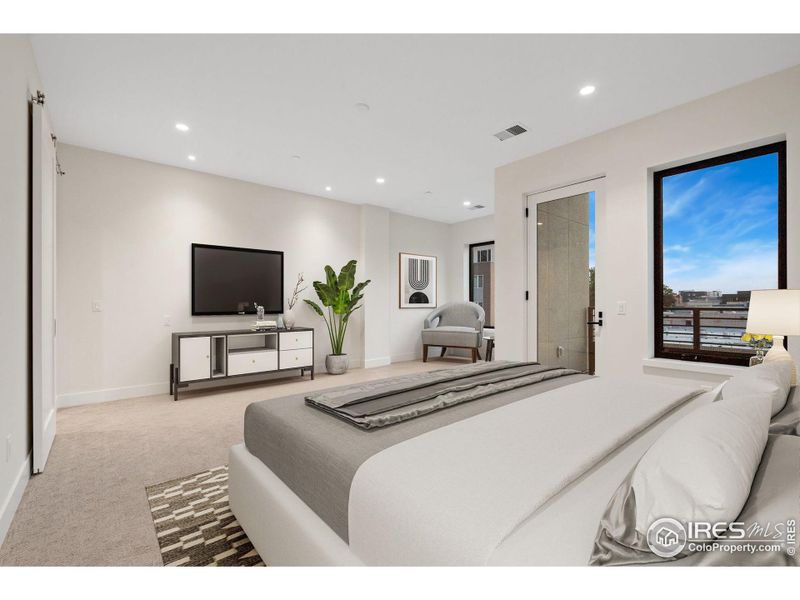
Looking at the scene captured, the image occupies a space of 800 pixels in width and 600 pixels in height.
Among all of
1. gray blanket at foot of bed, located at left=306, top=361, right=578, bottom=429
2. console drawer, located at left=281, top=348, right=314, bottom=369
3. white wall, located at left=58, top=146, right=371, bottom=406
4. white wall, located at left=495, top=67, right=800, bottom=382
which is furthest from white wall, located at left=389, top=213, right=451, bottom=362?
gray blanket at foot of bed, located at left=306, top=361, right=578, bottom=429

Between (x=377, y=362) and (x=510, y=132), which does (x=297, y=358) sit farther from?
(x=510, y=132)

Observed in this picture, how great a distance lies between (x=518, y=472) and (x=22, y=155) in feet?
9.75

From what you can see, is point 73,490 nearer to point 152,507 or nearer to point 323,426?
point 152,507

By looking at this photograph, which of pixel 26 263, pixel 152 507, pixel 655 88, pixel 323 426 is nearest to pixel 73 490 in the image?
pixel 152 507

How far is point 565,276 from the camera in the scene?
12.4 ft

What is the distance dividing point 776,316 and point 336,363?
178 inches

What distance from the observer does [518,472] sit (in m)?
0.96

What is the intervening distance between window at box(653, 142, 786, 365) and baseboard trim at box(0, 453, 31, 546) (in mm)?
4221

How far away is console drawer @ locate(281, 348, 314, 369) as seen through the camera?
471cm

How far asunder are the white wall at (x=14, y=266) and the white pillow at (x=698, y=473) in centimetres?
242

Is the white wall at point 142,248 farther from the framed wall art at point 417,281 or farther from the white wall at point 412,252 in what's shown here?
the framed wall art at point 417,281

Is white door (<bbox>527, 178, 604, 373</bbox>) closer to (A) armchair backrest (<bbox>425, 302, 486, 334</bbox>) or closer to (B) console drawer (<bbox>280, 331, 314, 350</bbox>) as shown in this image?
(A) armchair backrest (<bbox>425, 302, 486, 334</bbox>)

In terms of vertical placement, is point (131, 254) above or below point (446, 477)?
above

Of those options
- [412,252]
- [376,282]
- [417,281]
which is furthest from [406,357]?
[412,252]
